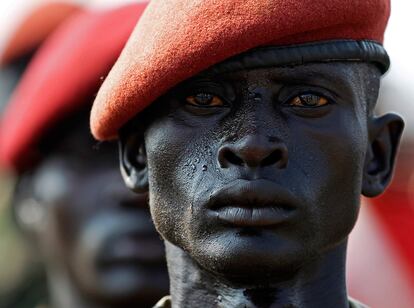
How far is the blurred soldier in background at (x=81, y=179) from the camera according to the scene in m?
6.84

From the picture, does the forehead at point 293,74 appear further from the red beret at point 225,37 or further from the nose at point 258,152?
the nose at point 258,152

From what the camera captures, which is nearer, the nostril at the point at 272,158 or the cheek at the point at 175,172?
the nostril at the point at 272,158

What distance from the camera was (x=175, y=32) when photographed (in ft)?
12.9

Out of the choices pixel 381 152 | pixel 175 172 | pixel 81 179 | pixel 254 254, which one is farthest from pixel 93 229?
pixel 254 254

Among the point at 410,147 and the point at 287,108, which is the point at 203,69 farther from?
the point at 410,147

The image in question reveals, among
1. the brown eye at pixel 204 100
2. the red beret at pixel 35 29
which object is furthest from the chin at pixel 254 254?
the red beret at pixel 35 29

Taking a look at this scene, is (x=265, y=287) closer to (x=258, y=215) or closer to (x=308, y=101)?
(x=258, y=215)

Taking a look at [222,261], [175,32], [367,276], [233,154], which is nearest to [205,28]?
[175,32]

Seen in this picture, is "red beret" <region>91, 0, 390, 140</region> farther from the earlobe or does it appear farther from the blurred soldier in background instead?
the blurred soldier in background

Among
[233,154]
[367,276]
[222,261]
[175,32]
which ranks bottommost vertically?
[367,276]

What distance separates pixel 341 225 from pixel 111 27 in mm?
3082

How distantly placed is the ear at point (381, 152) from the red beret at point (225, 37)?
238 millimetres

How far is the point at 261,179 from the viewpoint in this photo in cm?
372

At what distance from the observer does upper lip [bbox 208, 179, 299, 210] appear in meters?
3.70
